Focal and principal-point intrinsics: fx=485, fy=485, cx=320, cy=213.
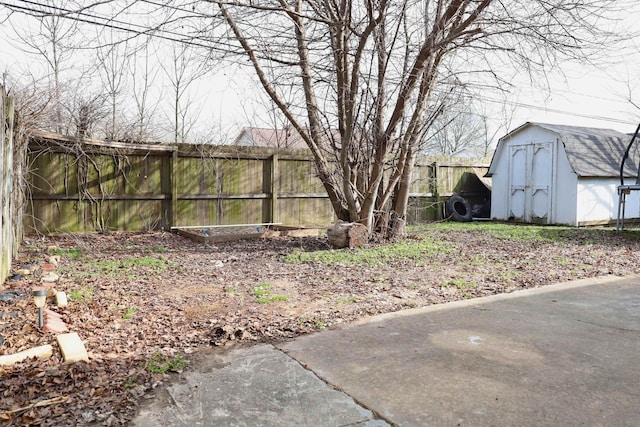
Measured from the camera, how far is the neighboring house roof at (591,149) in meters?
11.9

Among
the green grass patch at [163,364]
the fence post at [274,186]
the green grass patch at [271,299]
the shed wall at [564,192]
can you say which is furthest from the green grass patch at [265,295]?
the shed wall at [564,192]

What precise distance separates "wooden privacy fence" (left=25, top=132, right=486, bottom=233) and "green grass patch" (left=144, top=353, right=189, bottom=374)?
6.08m

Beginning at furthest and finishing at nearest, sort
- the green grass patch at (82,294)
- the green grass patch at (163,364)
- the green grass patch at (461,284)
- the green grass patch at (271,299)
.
Answer: the green grass patch at (461,284)
the green grass patch at (271,299)
the green grass patch at (82,294)
the green grass patch at (163,364)

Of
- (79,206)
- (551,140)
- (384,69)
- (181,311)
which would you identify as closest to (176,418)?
(181,311)

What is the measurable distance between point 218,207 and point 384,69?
466cm

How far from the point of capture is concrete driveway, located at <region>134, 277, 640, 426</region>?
232cm

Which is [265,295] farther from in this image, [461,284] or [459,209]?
[459,209]

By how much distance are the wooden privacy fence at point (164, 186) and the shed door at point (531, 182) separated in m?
5.49

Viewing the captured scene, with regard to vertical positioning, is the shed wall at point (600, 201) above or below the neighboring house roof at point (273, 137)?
below

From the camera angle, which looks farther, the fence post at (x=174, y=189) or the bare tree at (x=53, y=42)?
the fence post at (x=174, y=189)

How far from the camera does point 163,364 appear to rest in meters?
2.95

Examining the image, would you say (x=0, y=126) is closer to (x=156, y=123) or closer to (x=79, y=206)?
(x=79, y=206)

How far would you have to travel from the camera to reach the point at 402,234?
8.77m

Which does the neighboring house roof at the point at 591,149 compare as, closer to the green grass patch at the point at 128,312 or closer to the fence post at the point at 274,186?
the fence post at the point at 274,186
